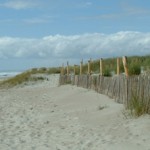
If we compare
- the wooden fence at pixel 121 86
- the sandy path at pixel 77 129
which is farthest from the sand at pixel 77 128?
the wooden fence at pixel 121 86

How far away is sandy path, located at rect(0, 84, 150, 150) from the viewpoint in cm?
973

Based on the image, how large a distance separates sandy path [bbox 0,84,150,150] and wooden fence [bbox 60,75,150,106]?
0.35 metres

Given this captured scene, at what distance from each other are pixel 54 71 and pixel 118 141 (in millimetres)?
38036

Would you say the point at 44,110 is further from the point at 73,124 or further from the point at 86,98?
the point at 73,124

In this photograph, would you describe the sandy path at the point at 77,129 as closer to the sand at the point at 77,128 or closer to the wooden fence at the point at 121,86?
the sand at the point at 77,128

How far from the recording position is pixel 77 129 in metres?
12.0

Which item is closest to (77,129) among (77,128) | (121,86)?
(77,128)

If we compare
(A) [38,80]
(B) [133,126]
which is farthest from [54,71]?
(B) [133,126]

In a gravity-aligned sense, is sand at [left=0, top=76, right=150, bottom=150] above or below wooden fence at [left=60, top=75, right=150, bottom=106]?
below

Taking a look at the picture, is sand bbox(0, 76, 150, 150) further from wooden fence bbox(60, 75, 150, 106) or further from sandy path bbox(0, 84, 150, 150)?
wooden fence bbox(60, 75, 150, 106)

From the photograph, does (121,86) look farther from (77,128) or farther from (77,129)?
(77,129)

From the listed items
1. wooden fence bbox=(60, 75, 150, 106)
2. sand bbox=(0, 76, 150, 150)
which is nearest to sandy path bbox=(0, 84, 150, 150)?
sand bbox=(0, 76, 150, 150)

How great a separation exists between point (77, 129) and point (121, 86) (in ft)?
10.3

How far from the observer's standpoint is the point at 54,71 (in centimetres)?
4753
